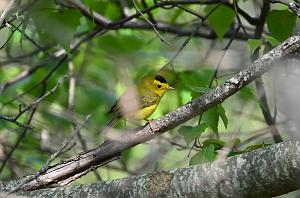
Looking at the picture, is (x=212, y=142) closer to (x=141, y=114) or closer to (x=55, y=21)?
(x=55, y=21)

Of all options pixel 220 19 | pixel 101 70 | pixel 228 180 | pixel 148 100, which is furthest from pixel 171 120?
pixel 101 70

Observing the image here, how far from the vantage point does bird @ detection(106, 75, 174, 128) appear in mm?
4449

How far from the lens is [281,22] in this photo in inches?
145

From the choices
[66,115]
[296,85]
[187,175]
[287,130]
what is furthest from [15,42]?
[187,175]

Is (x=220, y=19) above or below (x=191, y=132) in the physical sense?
above

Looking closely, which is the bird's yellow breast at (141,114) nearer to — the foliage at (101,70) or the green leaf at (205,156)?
the foliage at (101,70)

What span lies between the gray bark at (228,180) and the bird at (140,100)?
162cm

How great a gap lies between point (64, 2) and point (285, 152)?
8.74 feet

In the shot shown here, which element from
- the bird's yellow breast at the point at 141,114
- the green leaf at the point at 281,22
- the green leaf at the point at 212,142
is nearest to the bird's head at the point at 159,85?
the bird's yellow breast at the point at 141,114

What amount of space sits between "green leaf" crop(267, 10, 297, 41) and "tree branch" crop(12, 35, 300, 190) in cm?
89

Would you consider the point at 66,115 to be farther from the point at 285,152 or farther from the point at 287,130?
the point at 285,152

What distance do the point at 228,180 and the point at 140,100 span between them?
242 centimetres

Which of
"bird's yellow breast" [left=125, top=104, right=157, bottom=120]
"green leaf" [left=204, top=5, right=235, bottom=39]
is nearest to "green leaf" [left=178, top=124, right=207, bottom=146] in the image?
"green leaf" [left=204, top=5, right=235, bottom=39]

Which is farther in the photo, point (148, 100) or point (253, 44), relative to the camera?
point (148, 100)
